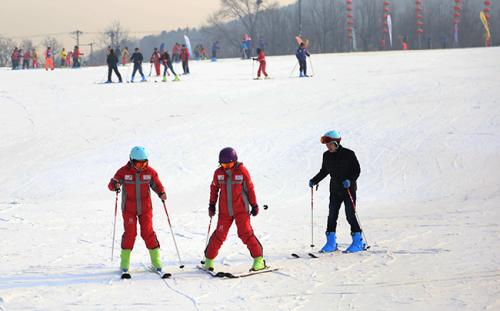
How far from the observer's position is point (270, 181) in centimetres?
1681

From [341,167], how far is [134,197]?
2.72m

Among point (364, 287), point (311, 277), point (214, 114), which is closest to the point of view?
point (364, 287)

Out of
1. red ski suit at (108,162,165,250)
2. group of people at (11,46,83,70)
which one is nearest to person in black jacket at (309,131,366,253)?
red ski suit at (108,162,165,250)

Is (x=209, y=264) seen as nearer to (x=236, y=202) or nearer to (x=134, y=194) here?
(x=236, y=202)

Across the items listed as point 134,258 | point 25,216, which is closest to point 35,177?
point 25,216

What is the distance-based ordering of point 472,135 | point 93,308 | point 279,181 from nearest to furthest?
point 93,308 → point 279,181 → point 472,135

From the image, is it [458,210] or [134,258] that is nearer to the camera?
[134,258]

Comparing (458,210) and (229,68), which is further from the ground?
(229,68)

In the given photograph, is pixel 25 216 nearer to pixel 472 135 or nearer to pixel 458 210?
pixel 458 210

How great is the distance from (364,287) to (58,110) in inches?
790

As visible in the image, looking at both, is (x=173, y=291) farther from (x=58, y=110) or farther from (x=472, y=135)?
(x=58, y=110)

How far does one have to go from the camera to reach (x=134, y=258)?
977 cm

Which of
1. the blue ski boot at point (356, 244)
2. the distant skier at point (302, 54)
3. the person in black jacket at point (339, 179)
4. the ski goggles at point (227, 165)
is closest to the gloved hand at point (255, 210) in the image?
the ski goggles at point (227, 165)

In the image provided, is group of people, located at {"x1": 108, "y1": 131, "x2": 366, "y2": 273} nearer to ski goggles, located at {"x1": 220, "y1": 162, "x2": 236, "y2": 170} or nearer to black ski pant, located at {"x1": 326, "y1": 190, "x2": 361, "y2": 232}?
ski goggles, located at {"x1": 220, "y1": 162, "x2": 236, "y2": 170}
